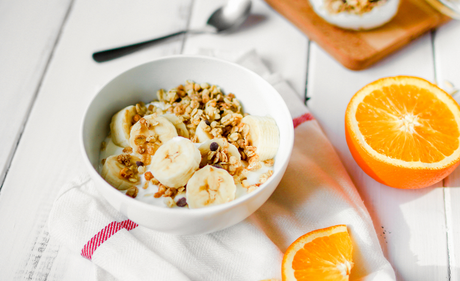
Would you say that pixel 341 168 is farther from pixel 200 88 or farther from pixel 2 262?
pixel 2 262

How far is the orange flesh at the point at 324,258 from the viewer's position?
650 mm

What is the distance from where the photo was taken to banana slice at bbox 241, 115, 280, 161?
73cm

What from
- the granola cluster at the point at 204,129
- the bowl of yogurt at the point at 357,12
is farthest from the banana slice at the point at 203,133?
the bowl of yogurt at the point at 357,12

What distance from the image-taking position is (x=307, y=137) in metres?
0.88

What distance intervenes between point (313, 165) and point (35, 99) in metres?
0.79

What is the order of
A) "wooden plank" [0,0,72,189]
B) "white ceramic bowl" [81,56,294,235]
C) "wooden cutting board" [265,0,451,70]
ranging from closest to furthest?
"white ceramic bowl" [81,56,294,235]
"wooden plank" [0,0,72,189]
"wooden cutting board" [265,0,451,70]

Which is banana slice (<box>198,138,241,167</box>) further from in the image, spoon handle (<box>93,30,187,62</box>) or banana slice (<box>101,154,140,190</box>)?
spoon handle (<box>93,30,187,62</box>)

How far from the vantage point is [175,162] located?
2.22ft

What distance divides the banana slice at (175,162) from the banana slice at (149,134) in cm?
4

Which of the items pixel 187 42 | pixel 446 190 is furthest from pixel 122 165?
pixel 446 190

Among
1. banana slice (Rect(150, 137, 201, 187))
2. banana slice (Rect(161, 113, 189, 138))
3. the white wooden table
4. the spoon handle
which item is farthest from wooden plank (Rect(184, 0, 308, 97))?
banana slice (Rect(150, 137, 201, 187))

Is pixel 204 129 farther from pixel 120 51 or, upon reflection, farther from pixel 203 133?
pixel 120 51

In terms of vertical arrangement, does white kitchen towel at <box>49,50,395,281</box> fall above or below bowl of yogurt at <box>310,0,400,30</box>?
below

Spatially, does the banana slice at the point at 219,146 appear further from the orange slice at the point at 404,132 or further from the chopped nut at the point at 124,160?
the orange slice at the point at 404,132
